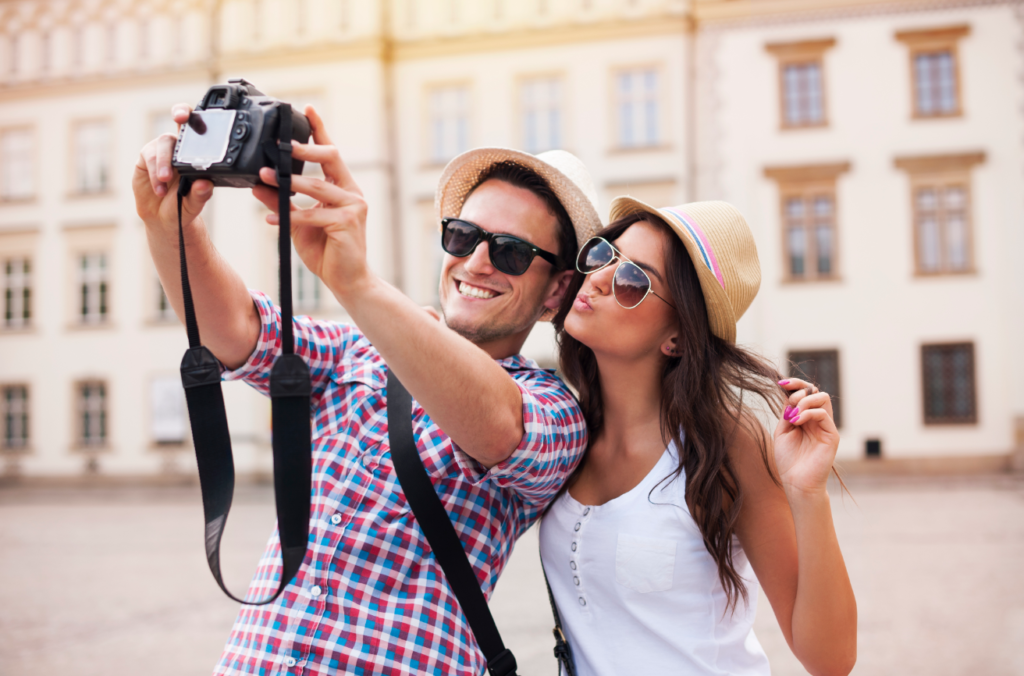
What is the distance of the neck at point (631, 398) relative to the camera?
6.72 ft

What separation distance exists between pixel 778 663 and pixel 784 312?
1224cm

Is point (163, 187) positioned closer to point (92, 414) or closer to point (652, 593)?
point (652, 593)

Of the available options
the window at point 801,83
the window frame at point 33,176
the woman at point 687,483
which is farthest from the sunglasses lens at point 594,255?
the window frame at point 33,176

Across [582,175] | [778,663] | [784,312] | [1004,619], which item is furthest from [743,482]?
[784,312]

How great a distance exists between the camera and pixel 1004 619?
6164 millimetres

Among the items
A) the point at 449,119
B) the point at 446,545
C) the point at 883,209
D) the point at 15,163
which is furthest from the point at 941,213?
the point at 15,163

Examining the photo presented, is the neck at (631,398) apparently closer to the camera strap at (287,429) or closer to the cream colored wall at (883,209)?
the camera strap at (287,429)

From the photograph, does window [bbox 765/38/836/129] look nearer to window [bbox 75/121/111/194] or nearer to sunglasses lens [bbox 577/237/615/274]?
sunglasses lens [bbox 577/237/615/274]

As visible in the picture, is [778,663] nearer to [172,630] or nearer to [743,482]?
[743,482]

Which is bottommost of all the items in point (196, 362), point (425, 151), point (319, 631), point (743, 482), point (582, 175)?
point (319, 631)

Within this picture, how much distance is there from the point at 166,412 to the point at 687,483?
19.5 meters

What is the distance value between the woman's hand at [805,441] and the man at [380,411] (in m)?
0.47

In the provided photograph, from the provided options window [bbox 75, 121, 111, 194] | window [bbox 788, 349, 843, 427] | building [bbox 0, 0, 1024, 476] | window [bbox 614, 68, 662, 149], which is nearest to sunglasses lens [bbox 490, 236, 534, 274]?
building [bbox 0, 0, 1024, 476]

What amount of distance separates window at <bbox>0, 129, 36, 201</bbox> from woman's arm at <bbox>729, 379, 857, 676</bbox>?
23546 mm
